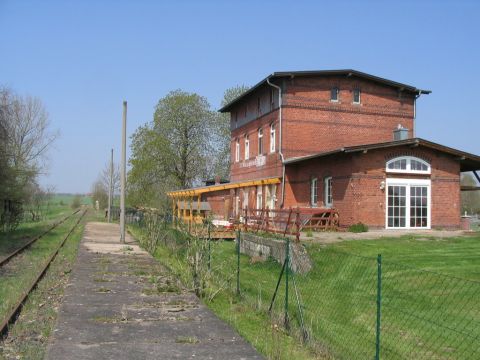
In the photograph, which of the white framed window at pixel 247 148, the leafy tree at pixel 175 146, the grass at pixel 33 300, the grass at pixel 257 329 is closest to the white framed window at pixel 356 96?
the white framed window at pixel 247 148

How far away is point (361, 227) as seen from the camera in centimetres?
2241

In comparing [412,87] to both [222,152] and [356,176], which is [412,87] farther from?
[222,152]

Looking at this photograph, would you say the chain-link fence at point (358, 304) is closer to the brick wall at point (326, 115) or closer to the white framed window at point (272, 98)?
the brick wall at point (326, 115)

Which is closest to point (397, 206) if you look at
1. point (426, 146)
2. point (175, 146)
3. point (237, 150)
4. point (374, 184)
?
point (374, 184)

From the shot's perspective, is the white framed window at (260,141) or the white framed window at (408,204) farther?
the white framed window at (260,141)

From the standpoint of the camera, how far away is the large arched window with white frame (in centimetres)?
2338

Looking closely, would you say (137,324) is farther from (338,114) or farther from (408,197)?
(338,114)

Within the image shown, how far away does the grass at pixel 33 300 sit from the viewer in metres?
6.98

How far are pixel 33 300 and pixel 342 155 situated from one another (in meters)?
15.9

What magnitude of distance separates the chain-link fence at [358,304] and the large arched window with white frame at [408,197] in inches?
385

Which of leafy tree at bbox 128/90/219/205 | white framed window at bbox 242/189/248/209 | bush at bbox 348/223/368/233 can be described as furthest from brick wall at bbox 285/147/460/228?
leafy tree at bbox 128/90/219/205

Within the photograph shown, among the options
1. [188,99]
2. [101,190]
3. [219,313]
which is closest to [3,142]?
[219,313]

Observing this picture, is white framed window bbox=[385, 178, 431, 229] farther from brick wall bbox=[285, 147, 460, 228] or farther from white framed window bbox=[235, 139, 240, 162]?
white framed window bbox=[235, 139, 240, 162]

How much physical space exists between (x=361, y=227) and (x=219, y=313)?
45.9 feet
